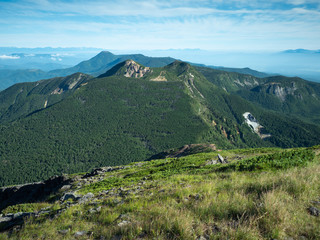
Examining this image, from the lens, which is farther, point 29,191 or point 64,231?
point 29,191

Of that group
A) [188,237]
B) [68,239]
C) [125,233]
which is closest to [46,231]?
[68,239]

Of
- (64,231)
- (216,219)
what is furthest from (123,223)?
(216,219)

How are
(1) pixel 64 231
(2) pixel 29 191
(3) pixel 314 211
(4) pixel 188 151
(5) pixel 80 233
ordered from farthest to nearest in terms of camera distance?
(4) pixel 188 151, (2) pixel 29 191, (1) pixel 64 231, (5) pixel 80 233, (3) pixel 314 211

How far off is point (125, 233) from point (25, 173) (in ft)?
677

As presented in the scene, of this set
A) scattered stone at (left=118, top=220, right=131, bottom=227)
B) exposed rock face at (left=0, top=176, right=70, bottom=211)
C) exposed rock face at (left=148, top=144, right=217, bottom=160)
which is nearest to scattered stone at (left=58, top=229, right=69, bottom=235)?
scattered stone at (left=118, top=220, right=131, bottom=227)

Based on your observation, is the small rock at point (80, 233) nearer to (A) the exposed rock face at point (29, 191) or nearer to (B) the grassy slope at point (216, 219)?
(B) the grassy slope at point (216, 219)

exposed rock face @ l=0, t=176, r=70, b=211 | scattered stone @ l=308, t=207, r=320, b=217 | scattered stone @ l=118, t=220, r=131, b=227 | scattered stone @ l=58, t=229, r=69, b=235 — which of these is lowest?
exposed rock face @ l=0, t=176, r=70, b=211

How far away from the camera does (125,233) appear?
5.83 meters

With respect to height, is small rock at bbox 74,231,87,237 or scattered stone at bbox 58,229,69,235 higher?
small rock at bbox 74,231,87,237

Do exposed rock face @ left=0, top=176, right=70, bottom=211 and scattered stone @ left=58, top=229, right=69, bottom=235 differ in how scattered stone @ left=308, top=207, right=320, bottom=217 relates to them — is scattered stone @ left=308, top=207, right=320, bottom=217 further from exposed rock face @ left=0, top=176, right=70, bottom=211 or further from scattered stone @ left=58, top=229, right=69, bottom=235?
exposed rock face @ left=0, top=176, right=70, bottom=211

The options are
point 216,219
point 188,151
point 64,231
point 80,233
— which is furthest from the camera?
point 188,151

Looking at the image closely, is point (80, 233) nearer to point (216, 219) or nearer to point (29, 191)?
point (216, 219)

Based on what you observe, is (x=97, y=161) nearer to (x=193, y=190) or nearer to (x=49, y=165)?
(x=49, y=165)

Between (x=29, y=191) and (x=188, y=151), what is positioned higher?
(x=188, y=151)
